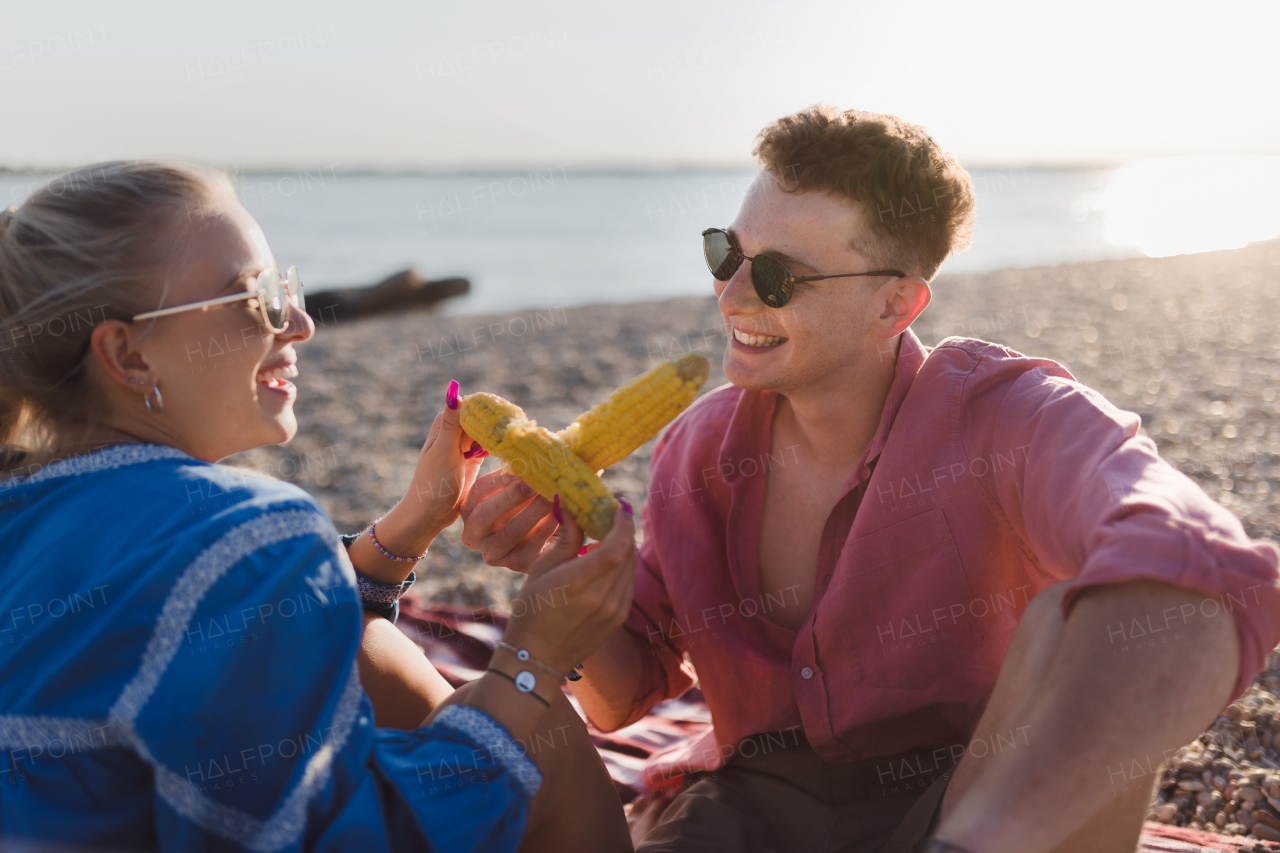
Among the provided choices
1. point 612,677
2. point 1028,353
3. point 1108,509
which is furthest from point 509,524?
point 1028,353

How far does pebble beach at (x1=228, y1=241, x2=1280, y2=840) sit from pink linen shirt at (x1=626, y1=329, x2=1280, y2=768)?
1.23 metres

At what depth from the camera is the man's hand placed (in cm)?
246

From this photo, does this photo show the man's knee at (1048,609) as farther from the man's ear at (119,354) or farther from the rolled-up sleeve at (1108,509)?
the man's ear at (119,354)

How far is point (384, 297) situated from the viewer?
2228 cm

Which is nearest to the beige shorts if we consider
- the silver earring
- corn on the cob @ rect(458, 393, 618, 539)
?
corn on the cob @ rect(458, 393, 618, 539)

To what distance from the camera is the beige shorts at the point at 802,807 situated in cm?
255

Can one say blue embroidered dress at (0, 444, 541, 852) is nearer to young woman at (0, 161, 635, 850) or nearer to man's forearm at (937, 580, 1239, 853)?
young woman at (0, 161, 635, 850)

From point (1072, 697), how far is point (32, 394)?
2311 mm

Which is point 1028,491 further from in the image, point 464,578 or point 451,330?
point 451,330

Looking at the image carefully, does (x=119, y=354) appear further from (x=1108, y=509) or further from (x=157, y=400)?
(x=1108, y=509)

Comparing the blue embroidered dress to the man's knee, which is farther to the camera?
the man's knee

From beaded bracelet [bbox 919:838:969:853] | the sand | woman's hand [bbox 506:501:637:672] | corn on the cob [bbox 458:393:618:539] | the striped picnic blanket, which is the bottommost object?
the sand

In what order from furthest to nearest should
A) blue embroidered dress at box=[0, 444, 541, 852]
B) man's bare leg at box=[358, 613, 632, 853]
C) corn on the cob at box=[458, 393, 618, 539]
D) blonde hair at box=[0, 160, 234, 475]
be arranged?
1. corn on the cob at box=[458, 393, 618, 539]
2. man's bare leg at box=[358, 613, 632, 853]
3. blonde hair at box=[0, 160, 234, 475]
4. blue embroidered dress at box=[0, 444, 541, 852]

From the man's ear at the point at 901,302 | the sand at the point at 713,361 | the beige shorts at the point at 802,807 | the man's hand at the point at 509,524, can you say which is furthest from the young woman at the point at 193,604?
the sand at the point at 713,361
